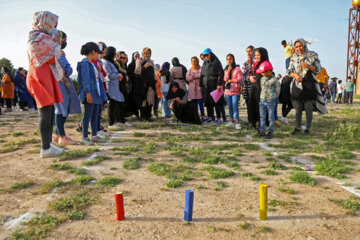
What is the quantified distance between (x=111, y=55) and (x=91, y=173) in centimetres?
399

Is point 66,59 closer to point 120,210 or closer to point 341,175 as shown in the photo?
point 120,210

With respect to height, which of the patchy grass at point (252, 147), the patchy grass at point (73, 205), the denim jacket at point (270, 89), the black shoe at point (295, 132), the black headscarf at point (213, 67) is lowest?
the patchy grass at point (73, 205)

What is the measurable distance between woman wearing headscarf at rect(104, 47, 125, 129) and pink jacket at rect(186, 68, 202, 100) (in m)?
2.22

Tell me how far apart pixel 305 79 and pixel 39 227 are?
19.2 ft

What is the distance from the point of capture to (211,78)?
824 centimetres

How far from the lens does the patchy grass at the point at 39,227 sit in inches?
89.7

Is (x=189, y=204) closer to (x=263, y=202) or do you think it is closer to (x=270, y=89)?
(x=263, y=202)

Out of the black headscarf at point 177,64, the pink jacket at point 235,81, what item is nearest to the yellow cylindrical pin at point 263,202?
the pink jacket at point 235,81

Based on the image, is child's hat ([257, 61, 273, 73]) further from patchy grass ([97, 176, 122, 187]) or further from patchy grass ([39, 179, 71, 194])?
patchy grass ([39, 179, 71, 194])

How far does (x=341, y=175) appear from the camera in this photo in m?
3.71

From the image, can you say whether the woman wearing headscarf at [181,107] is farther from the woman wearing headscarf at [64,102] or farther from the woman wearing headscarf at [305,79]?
the woman wearing headscarf at [64,102]

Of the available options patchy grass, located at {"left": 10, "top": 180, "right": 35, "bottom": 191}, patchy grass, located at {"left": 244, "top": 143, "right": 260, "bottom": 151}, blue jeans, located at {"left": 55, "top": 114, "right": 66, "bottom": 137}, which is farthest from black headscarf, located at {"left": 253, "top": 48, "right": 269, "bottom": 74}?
patchy grass, located at {"left": 10, "top": 180, "right": 35, "bottom": 191}

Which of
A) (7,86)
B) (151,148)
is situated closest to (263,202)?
(151,148)

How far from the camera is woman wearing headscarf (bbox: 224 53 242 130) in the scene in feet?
24.8
